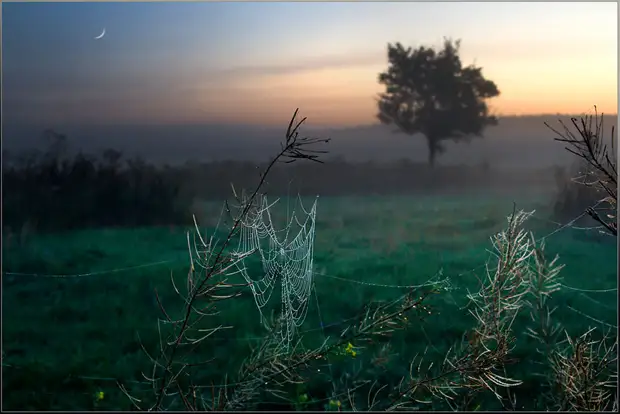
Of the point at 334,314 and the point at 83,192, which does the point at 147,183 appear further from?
the point at 334,314

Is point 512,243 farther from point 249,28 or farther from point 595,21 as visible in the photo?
point 249,28

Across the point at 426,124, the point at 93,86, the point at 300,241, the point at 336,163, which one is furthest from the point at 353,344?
the point at 93,86

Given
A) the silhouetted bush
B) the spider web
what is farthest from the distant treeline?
the spider web

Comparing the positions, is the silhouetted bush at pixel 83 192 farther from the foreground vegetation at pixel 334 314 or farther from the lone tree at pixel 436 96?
the lone tree at pixel 436 96

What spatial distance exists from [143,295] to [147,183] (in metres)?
0.37

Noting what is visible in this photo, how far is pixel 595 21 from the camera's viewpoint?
Answer: 222cm

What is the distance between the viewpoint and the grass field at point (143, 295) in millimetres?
2223

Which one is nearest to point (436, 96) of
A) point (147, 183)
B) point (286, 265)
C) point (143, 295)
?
point (286, 265)

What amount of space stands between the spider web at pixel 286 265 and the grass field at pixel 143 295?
0.03 metres

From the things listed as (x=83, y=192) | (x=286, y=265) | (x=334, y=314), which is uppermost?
(x=83, y=192)

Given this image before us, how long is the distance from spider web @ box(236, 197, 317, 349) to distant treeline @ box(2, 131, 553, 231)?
0.39 ft

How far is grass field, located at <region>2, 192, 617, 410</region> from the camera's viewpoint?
2223 millimetres

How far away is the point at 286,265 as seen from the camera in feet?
7.18

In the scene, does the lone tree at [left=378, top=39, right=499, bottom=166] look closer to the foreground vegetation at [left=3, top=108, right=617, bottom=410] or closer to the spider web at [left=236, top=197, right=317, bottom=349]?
the foreground vegetation at [left=3, top=108, right=617, bottom=410]
